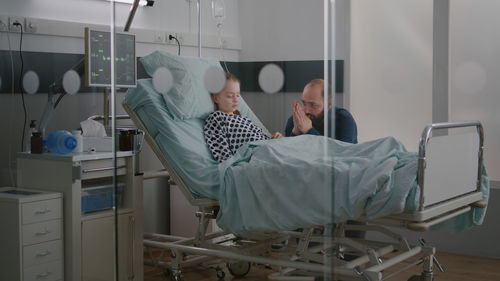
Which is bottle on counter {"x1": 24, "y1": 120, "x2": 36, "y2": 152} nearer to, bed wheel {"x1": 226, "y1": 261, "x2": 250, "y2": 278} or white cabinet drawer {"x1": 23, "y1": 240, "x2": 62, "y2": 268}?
white cabinet drawer {"x1": 23, "y1": 240, "x2": 62, "y2": 268}

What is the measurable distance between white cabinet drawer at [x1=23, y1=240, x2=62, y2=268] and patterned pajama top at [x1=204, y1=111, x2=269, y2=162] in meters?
0.73

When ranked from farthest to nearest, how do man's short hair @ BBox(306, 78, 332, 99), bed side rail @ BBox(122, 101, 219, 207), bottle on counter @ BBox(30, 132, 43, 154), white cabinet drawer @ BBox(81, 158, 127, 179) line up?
bed side rail @ BBox(122, 101, 219, 207) < bottle on counter @ BBox(30, 132, 43, 154) < white cabinet drawer @ BBox(81, 158, 127, 179) < man's short hair @ BBox(306, 78, 332, 99)

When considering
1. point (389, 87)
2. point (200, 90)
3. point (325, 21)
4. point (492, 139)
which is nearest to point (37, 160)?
point (200, 90)

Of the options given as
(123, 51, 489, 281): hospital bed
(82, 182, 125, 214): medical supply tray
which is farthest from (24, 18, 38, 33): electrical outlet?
(82, 182, 125, 214): medical supply tray

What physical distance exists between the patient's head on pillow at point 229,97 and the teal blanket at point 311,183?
6.6 inches

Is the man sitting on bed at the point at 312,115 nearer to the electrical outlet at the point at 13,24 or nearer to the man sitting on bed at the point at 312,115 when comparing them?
the man sitting on bed at the point at 312,115

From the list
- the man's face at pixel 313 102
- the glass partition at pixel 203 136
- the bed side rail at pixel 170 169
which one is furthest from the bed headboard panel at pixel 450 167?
the bed side rail at pixel 170 169

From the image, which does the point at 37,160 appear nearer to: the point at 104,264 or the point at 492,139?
the point at 104,264

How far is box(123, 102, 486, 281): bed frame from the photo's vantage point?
2.14 meters

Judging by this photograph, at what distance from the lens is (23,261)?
2.38 meters

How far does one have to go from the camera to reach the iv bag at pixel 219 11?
2404 mm

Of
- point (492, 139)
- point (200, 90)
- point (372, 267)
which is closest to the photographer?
point (372, 267)

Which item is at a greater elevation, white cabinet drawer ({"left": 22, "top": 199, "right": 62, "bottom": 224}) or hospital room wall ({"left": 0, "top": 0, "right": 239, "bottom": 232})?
hospital room wall ({"left": 0, "top": 0, "right": 239, "bottom": 232})

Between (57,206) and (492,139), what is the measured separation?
2493 mm
